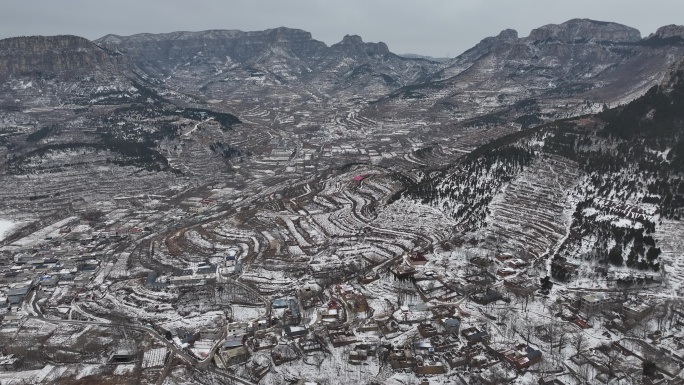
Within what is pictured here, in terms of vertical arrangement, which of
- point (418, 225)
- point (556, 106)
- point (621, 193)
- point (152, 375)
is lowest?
point (152, 375)

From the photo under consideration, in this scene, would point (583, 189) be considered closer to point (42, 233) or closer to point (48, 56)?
point (42, 233)

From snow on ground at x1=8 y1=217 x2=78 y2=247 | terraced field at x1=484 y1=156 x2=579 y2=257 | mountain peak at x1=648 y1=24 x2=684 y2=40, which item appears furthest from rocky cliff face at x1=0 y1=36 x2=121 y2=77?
mountain peak at x1=648 y1=24 x2=684 y2=40

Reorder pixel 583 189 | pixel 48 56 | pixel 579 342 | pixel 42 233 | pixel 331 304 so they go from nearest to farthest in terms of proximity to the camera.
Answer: pixel 579 342 → pixel 331 304 → pixel 42 233 → pixel 583 189 → pixel 48 56

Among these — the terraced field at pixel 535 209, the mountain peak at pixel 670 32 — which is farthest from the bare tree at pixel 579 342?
the mountain peak at pixel 670 32

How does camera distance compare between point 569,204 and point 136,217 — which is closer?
point 569,204

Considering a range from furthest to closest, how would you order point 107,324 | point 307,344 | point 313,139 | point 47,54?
point 47,54 → point 313,139 → point 107,324 → point 307,344

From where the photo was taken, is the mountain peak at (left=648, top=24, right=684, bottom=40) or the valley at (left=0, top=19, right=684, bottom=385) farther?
the mountain peak at (left=648, top=24, right=684, bottom=40)

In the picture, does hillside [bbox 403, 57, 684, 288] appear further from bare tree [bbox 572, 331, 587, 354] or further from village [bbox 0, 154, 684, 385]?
bare tree [bbox 572, 331, 587, 354]

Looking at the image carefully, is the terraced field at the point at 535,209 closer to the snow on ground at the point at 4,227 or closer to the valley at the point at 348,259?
the valley at the point at 348,259

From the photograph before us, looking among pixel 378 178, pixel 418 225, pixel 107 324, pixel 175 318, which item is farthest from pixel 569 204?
pixel 107 324

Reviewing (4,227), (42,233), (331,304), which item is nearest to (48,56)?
(4,227)

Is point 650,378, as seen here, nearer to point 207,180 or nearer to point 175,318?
point 175,318
